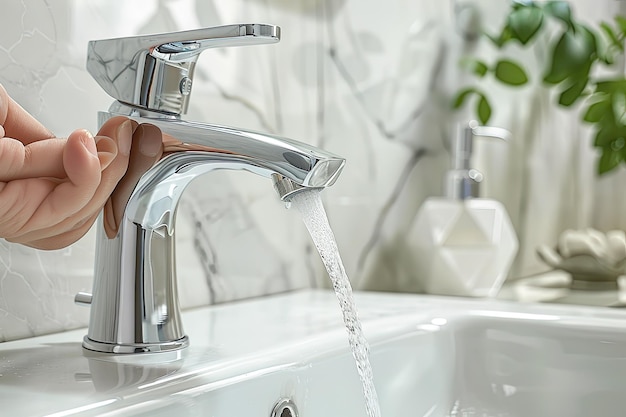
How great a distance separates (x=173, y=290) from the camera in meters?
0.54

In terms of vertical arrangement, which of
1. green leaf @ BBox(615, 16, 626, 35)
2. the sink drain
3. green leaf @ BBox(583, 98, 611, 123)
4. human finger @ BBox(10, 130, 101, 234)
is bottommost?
the sink drain

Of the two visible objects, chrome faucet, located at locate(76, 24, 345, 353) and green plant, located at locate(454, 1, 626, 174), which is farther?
green plant, located at locate(454, 1, 626, 174)

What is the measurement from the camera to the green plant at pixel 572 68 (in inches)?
43.2

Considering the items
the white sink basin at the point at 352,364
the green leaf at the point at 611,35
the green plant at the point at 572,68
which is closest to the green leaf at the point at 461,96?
the green plant at the point at 572,68

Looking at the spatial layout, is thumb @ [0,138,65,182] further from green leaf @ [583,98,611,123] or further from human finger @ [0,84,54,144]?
green leaf @ [583,98,611,123]

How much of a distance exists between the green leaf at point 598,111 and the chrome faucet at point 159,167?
0.77m

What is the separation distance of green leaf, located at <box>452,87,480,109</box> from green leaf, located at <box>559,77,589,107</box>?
118 mm

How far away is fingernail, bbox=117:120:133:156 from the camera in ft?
1.60

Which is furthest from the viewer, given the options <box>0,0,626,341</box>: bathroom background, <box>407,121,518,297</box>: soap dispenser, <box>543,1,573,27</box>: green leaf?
<box>543,1,573,27</box>: green leaf

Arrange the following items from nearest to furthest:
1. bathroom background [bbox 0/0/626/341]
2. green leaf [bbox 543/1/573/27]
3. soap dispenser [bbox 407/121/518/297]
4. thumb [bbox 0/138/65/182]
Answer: thumb [bbox 0/138/65/182]
bathroom background [bbox 0/0/626/341]
soap dispenser [bbox 407/121/518/297]
green leaf [bbox 543/1/573/27]

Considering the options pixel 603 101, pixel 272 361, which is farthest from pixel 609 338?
pixel 603 101

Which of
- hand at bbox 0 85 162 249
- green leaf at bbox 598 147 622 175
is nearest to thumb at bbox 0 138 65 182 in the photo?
hand at bbox 0 85 162 249

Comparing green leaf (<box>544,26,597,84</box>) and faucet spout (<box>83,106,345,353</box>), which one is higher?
green leaf (<box>544,26,597,84</box>)

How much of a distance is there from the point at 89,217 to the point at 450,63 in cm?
76
